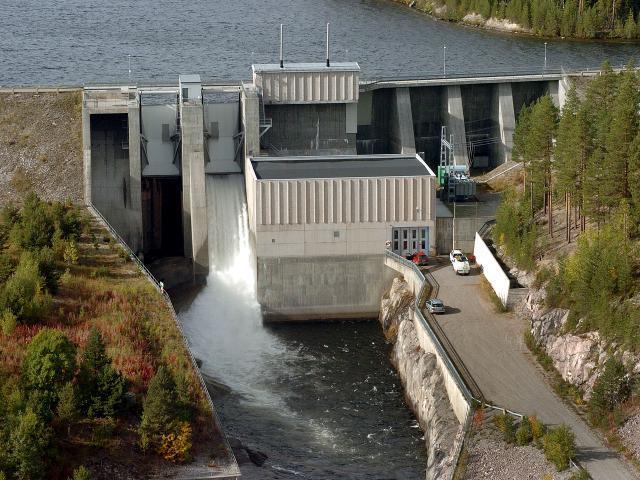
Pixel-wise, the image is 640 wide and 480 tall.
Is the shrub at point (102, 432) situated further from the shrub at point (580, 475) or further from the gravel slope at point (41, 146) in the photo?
the gravel slope at point (41, 146)

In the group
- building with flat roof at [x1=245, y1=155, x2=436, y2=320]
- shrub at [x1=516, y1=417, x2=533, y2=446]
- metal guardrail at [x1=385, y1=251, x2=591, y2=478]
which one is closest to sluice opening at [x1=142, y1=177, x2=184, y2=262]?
building with flat roof at [x1=245, y1=155, x2=436, y2=320]

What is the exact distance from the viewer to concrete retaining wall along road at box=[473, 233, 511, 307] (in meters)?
67.2

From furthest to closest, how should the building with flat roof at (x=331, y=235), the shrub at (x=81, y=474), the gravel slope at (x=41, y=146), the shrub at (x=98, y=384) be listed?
the gravel slope at (x=41, y=146) → the building with flat roof at (x=331, y=235) → the shrub at (x=98, y=384) → the shrub at (x=81, y=474)

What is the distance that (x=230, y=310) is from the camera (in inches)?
2977

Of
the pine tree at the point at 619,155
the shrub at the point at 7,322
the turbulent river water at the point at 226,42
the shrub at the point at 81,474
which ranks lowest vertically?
the shrub at the point at 81,474

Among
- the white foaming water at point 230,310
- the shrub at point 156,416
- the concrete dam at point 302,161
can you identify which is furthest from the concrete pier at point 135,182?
the shrub at point 156,416

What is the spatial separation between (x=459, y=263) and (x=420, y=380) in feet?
40.6

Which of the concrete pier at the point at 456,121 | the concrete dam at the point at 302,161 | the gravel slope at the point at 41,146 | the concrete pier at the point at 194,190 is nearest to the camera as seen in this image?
the concrete dam at the point at 302,161

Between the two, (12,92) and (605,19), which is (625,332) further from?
(605,19)

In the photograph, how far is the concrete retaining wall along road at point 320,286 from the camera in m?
74.7

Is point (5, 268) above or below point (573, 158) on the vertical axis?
below

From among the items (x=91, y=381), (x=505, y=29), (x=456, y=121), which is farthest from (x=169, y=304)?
(x=505, y=29)

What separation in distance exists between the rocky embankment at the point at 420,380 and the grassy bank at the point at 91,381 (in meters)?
9.12

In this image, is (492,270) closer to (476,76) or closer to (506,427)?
(506,427)
